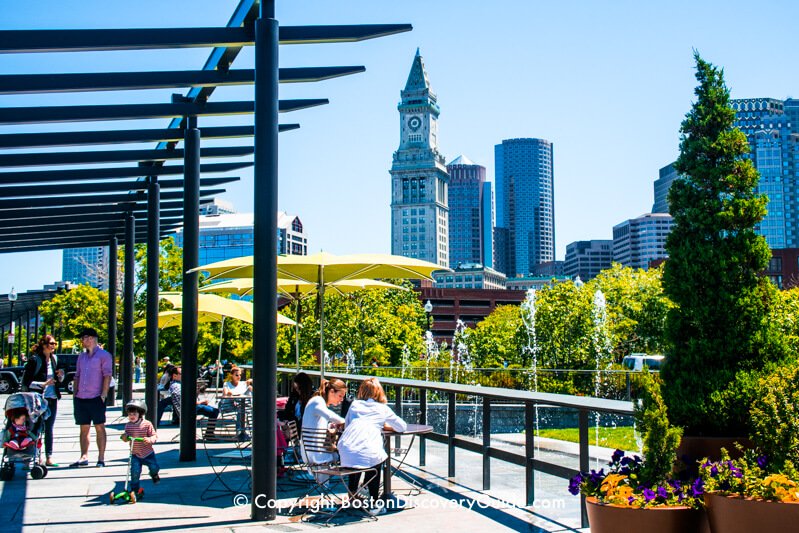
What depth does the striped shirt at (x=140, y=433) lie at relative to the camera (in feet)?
29.3

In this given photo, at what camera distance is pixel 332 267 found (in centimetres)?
1132

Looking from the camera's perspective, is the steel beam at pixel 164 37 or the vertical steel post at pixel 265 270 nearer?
the vertical steel post at pixel 265 270

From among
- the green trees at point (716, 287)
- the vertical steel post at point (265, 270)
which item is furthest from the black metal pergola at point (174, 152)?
the green trees at point (716, 287)

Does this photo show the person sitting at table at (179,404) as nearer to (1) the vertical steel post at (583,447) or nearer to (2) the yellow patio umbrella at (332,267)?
(2) the yellow patio umbrella at (332,267)

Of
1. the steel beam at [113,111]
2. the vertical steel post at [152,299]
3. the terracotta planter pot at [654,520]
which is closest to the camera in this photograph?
the terracotta planter pot at [654,520]

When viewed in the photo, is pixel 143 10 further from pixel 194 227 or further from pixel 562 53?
pixel 562 53

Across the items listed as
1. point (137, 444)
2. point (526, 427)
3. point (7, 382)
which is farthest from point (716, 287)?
point (7, 382)

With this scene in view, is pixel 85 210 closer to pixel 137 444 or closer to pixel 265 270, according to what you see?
pixel 137 444

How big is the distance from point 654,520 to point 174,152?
11.0 metres

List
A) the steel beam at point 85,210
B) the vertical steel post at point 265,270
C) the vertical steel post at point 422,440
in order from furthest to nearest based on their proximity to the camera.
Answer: the steel beam at point 85,210
the vertical steel post at point 422,440
the vertical steel post at point 265,270

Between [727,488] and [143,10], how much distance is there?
8.40 m

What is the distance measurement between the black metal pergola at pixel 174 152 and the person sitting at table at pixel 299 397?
6.28ft

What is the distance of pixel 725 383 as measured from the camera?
581cm

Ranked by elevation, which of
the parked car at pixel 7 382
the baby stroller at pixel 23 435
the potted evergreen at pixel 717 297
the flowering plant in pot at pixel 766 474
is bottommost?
the parked car at pixel 7 382
